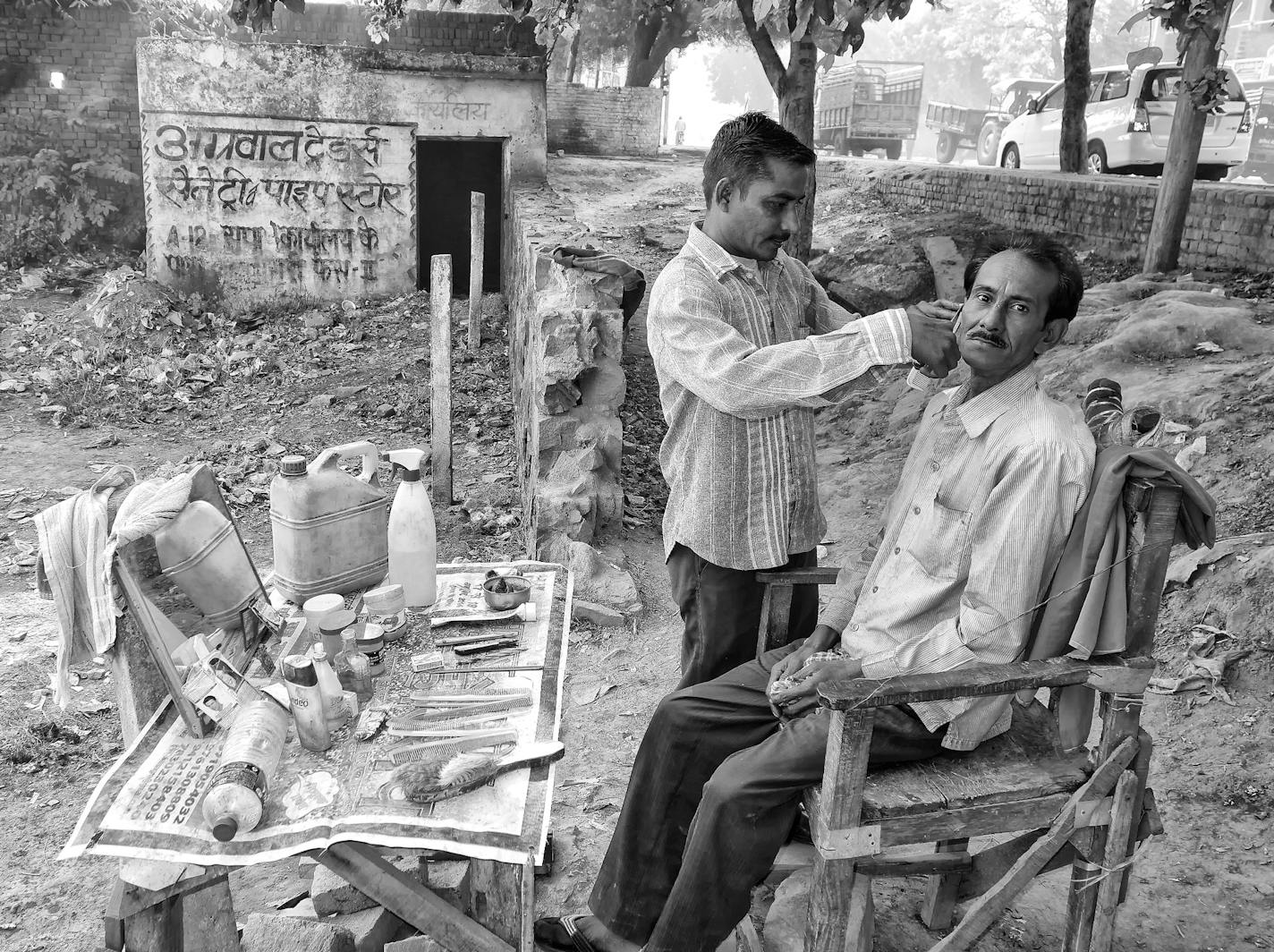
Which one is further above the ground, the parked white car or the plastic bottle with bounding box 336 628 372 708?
the parked white car

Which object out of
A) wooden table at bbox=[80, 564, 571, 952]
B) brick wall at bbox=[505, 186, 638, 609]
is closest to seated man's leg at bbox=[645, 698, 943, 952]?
wooden table at bbox=[80, 564, 571, 952]

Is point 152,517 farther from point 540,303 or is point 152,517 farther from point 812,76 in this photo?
point 812,76

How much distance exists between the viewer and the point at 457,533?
6.11 meters

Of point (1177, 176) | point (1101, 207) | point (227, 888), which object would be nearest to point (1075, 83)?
point (1101, 207)

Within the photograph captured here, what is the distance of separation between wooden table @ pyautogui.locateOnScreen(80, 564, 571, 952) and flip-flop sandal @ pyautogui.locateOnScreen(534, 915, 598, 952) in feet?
0.46

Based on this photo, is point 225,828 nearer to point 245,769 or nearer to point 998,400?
point 245,769


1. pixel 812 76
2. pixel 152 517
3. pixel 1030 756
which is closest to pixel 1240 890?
pixel 1030 756

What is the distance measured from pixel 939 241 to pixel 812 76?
11.3 feet

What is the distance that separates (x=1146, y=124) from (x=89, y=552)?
1310cm

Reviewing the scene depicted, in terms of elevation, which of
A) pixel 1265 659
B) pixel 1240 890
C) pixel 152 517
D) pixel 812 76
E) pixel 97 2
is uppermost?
pixel 97 2

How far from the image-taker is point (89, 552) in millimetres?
1982

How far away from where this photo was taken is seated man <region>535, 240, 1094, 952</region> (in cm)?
204

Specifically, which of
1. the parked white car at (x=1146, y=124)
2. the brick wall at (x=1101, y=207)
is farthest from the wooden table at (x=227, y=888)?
the parked white car at (x=1146, y=124)

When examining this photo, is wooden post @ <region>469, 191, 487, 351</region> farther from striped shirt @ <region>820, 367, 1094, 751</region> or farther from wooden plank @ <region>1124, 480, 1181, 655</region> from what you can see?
wooden plank @ <region>1124, 480, 1181, 655</region>
